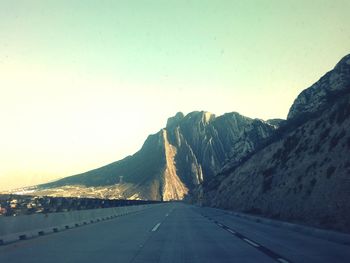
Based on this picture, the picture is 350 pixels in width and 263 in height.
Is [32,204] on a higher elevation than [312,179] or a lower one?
lower

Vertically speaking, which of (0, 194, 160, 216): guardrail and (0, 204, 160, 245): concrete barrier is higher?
(0, 194, 160, 216): guardrail

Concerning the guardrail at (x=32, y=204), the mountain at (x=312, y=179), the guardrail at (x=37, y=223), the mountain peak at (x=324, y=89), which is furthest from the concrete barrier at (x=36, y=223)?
the mountain peak at (x=324, y=89)

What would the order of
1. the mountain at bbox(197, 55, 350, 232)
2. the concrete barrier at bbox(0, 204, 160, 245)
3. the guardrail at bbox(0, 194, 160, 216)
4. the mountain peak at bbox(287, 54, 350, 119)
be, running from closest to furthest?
1. the concrete barrier at bbox(0, 204, 160, 245)
2. the guardrail at bbox(0, 194, 160, 216)
3. the mountain at bbox(197, 55, 350, 232)
4. the mountain peak at bbox(287, 54, 350, 119)

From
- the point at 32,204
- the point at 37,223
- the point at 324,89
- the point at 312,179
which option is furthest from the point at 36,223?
the point at 324,89

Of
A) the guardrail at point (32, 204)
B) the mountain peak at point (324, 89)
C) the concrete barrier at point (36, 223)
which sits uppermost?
the mountain peak at point (324, 89)

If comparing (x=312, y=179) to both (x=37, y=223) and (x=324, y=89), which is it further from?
(x=324, y=89)

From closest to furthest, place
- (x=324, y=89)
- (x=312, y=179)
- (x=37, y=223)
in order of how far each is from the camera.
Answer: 1. (x=37, y=223)
2. (x=312, y=179)
3. (x=324, y=89)

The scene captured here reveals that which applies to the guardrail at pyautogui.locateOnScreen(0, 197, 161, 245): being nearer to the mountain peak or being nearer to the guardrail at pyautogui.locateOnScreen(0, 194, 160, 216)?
the guardrail at pyautogui.locateOnScreen(0, 194, 160, 216)

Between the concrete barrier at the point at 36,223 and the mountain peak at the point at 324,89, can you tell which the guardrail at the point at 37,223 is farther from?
the mountain peak at the point at 324,89

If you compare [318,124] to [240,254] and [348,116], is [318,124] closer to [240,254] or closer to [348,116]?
[348,116]

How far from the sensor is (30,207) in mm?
22328

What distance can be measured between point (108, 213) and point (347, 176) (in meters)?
22.7

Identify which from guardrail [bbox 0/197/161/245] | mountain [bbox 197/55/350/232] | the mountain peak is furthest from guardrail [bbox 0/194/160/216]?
the mountain peak

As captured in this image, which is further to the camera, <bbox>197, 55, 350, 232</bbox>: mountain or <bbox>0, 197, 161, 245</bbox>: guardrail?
<bbox>197, 55, 350, 232</bbox>: mountain
